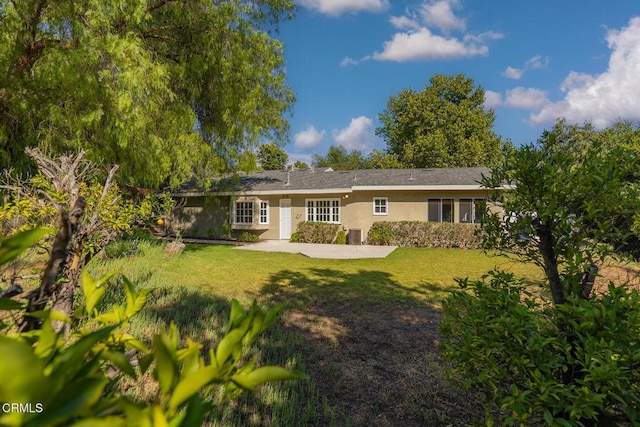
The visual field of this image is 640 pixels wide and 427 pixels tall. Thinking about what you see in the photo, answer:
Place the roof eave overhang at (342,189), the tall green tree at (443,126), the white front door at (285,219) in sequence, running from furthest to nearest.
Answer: the tall green tree at (443,126) < the white front door at (285,219) < the roof eave overhang at (342,189)

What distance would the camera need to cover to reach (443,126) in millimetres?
37875

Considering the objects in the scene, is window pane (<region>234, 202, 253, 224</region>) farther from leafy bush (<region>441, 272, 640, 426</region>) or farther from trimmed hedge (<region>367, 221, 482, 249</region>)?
leafy bush (<region>441, 272, 640, 426</region>)

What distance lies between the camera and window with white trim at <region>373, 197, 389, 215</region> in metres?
18.5

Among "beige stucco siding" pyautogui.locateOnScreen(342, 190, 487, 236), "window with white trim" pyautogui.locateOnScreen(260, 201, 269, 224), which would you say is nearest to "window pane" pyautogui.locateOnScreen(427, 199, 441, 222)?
"beige stucco siding" pyautogui.locateOnScreen(342, 190, 487, 236)

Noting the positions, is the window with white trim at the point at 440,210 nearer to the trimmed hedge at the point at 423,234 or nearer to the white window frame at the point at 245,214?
the trimmed hedge at the point at 423,234

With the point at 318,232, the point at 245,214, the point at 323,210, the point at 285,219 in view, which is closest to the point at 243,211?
the point at 245,214

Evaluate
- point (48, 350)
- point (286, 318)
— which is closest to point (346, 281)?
point (286, 318)

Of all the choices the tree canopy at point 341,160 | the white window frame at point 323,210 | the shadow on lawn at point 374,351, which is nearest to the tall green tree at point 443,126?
the tree canopy at point 341,160

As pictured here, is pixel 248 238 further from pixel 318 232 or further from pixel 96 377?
pixel 96 377

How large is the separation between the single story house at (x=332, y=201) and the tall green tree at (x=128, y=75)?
5117 millimetres

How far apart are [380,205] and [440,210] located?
3.11 meters

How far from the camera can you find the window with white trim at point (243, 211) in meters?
20.5

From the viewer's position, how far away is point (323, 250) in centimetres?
1545

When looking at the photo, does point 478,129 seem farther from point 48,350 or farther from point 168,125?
point 48,350
